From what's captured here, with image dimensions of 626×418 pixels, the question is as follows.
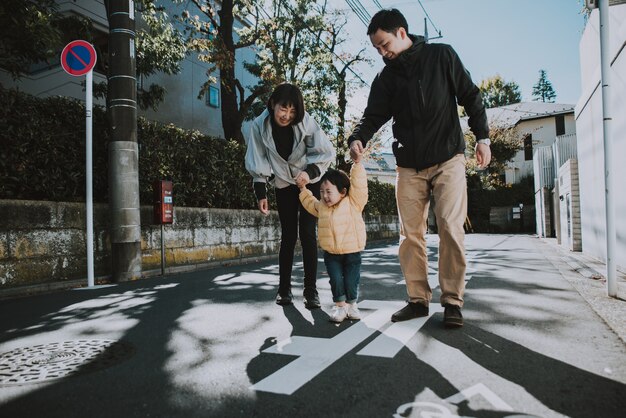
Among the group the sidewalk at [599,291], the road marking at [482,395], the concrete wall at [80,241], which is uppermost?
the concrete wall at [80,241]

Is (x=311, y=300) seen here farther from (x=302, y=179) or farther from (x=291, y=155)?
(x=291, y=155)

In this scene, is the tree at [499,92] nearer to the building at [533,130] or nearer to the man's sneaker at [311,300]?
the building at [533,130]

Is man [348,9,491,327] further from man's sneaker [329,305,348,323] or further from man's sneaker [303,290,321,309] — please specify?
man's sneaker [303,290,321,309]


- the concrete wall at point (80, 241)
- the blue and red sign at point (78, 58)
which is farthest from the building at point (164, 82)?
the concrete wall at point (80, 241)

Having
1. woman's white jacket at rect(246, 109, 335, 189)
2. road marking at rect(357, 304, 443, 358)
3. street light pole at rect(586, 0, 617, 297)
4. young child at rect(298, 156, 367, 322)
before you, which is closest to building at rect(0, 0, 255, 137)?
woman's white jacket at rect(246, 109, 335, 189)

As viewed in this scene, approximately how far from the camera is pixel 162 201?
6.23 m

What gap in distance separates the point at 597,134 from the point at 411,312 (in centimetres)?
565

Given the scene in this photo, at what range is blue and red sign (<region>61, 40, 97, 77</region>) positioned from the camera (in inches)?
213

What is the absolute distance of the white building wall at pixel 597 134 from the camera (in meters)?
5.02

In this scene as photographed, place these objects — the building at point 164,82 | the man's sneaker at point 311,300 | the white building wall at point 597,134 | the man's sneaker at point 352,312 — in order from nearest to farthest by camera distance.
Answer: the man's sneaker at point 352,312 < the man's sneaker at point 311,300 < the white building wall at point 597,134 < the building at point 164,82

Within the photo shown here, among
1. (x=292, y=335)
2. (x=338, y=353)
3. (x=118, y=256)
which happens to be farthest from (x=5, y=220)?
(x=338, y=353)

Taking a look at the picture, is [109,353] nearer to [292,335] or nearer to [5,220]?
[292,335]

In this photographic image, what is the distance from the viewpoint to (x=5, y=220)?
4.61 meters

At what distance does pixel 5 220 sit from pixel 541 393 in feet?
16.5
